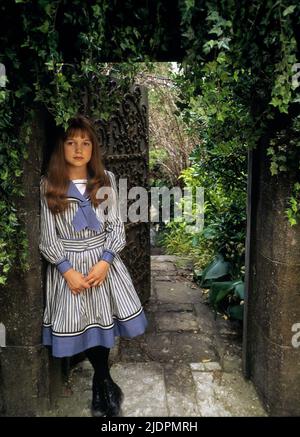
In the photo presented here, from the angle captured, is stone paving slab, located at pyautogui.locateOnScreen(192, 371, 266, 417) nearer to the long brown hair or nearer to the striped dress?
the striped dress

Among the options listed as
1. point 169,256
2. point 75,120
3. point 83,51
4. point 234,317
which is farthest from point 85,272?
point 169,256

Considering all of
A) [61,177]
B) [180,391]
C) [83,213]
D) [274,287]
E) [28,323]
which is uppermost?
[61,177]

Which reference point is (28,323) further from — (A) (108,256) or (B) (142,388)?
(B) (142,388)

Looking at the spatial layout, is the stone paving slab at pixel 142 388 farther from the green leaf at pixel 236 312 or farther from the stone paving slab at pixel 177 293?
the stone paving slab at pixel 177 293

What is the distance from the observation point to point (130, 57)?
77.6 inches

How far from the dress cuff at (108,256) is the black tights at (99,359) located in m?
0.56

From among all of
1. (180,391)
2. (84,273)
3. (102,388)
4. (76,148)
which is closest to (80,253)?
(84,273)

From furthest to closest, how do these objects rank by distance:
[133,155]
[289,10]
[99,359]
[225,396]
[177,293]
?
[177,293]
[133,155]
[225,396]
[99,359]
[289,10]

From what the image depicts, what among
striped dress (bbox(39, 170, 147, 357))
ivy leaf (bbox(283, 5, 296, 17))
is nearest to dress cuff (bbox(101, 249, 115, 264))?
striped dress (bbox(39, 170, 147, 357))

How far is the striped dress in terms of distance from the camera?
2285 mm

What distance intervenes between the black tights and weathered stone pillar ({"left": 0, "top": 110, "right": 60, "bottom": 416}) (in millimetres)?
266

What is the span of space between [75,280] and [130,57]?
119 cm

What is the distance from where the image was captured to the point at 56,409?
257 centimetres

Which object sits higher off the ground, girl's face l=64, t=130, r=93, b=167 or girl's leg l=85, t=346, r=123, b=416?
girl's face l=64, t=130, r=93, b=167
